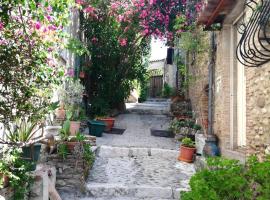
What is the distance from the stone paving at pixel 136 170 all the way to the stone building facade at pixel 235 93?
1.16 m

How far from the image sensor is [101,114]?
11.6 meters

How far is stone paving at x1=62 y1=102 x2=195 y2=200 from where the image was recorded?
5.75m

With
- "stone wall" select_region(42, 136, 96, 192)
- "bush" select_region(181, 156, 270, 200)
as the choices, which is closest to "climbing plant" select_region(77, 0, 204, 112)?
"stone wall" select_region(42, 136, 96, 192)

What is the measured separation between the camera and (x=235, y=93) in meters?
6.14

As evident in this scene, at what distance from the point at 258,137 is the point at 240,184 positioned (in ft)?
5.56

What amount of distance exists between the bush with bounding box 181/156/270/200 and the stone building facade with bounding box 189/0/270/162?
1.37m

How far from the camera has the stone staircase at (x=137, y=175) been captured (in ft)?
18.9

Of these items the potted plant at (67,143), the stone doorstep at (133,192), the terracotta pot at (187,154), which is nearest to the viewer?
the stone doorstep at (133,192)

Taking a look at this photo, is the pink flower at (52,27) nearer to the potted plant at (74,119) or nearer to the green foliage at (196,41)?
the potted plant at (74,119)

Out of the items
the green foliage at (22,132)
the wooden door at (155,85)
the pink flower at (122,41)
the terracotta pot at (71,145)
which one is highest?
the pink flower at (122,41)

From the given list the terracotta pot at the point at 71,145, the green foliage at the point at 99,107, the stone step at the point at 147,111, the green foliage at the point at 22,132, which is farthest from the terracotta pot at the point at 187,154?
the stone step at the point at 147,111


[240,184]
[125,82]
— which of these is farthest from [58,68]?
[125,82]

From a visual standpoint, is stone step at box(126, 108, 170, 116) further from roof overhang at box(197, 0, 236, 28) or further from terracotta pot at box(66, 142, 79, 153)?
roof overhang at box(197, 0, 236, 28)

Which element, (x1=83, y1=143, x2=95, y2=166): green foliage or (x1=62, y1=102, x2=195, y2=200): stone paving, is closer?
(x1=62, y1=102, x2=195, y2=200): stone paving
